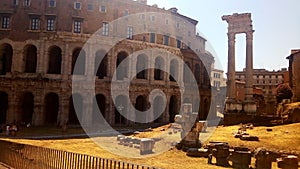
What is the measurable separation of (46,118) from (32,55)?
327 inches

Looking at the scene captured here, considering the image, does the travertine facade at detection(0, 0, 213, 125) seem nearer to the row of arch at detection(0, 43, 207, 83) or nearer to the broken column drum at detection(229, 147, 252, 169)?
the row of arch at detection(0, 43, 207, 83)

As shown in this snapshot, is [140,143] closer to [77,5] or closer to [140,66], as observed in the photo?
[140,66]

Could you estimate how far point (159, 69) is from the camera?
138ft

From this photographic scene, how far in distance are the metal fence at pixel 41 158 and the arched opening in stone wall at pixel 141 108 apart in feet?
84.1

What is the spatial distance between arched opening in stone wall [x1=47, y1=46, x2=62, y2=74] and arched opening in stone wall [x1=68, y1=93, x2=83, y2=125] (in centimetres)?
470

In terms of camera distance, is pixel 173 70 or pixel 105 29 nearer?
pixel 105 29

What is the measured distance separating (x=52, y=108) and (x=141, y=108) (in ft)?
38.6

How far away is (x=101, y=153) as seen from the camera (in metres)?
17.6

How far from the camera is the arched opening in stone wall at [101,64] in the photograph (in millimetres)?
36875

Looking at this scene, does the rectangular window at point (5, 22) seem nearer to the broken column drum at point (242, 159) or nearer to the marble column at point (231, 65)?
the marble column at point (231, 65)

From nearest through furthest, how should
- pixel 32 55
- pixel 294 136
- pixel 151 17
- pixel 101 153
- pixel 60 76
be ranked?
pixel 101 153, pixel 294 136, pixel 60 76, pixel 32 55, pixel 151 17

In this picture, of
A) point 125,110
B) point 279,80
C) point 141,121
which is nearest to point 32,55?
point 125,110

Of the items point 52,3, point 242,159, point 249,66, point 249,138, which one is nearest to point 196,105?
point 249,66

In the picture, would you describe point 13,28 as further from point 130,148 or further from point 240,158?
point 240,158
